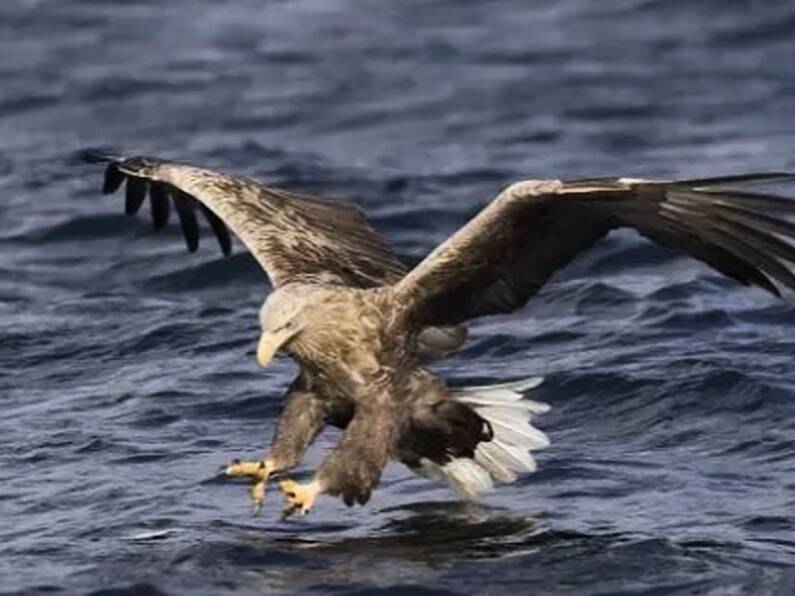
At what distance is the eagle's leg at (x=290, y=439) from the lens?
9039 millimetres

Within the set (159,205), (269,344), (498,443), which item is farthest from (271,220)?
(269,344)

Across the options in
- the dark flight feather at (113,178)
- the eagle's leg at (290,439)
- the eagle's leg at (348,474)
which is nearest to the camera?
the eagle's leg at (348,474)

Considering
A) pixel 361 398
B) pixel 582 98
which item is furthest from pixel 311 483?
pixel 582 98

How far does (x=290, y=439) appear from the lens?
9.04 metres

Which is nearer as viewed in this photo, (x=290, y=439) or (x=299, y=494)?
(x=299, y=494)

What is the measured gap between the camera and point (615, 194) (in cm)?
864

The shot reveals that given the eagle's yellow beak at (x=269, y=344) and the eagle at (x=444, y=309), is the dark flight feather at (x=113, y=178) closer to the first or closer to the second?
the eagle at (x=444, y=309)

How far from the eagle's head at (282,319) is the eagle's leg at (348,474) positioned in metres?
0.39

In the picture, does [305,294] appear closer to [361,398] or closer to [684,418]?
[361,398]

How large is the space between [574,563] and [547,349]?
316 centimetres

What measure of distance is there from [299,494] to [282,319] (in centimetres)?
56

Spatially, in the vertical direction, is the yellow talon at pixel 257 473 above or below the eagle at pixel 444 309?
below

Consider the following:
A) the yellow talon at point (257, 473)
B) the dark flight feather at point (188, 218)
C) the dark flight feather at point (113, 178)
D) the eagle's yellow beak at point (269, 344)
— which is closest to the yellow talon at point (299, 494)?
the yellow talon at point (257, 473)

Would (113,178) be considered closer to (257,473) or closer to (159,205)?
(159,205)
